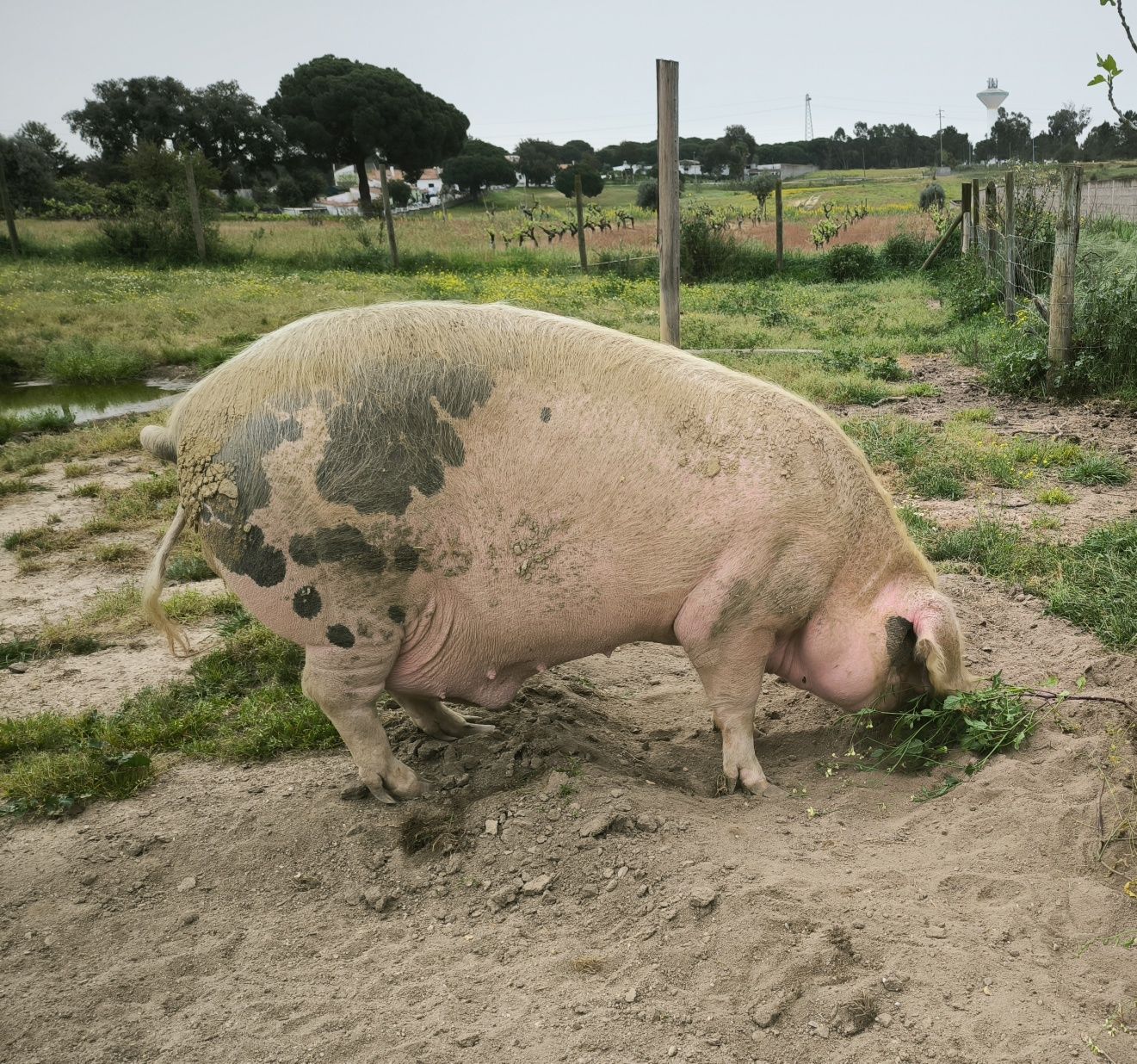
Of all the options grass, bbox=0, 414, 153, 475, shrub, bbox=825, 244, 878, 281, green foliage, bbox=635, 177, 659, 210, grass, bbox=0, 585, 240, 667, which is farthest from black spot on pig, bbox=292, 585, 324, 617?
green foliage, bbox=635, 177, 659, 210

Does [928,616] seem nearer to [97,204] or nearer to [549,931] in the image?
[549,931]

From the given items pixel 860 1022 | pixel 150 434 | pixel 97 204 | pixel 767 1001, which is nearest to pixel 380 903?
pixel 767 1001

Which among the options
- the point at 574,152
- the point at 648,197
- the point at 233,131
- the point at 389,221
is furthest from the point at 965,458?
the point at 574,152

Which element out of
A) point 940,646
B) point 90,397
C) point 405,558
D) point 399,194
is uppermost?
point 399,194

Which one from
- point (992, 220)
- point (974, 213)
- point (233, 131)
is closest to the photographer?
point (992, 220)

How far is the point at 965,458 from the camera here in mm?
7047

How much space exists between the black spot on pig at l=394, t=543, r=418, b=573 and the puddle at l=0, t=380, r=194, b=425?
9232mm

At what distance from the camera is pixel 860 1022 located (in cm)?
238

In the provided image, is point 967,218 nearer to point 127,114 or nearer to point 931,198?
point 931,198

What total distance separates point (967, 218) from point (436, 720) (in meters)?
19.1

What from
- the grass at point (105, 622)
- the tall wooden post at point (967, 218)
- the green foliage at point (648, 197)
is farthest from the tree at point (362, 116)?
the grass at point (105, 622)

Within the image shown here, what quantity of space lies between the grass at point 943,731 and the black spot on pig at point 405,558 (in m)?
1.81

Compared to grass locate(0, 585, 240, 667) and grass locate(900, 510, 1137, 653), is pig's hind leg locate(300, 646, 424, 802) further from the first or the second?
grass locate(900, 510, 1137, 653)

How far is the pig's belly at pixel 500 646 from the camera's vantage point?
11.3 ft
